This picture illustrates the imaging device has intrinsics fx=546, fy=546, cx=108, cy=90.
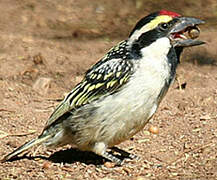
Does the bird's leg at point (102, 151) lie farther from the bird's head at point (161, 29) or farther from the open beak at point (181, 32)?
the open beak at point (181, 32)

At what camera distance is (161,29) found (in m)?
5.08

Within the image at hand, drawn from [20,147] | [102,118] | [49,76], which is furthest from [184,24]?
[49,76]

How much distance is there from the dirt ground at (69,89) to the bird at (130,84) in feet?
1.45

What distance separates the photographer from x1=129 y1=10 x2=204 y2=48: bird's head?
5.07 m

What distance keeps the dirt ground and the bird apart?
0.44 m

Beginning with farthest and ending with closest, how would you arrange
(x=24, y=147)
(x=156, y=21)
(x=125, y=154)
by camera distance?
(x=125, y=154)
(x=24, y=147)
(x=156, y=21)

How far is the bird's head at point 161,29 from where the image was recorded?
16.6 ft

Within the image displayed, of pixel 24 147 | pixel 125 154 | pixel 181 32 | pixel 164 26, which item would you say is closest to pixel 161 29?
pixel 164 26

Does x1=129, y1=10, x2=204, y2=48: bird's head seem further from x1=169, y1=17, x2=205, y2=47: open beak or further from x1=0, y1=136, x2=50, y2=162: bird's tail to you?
x1=0, y1=136, x2=50, y2=162: bird's tail

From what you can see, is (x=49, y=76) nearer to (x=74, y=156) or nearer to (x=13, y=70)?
(x=13, y=70)

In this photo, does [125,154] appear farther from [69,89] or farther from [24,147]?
[69,89]

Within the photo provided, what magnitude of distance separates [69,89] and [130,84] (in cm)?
255

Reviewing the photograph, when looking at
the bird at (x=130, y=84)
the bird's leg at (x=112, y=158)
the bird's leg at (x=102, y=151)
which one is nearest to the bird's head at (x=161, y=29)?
the bird at (x=130, y=84)

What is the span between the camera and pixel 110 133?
204 inches
